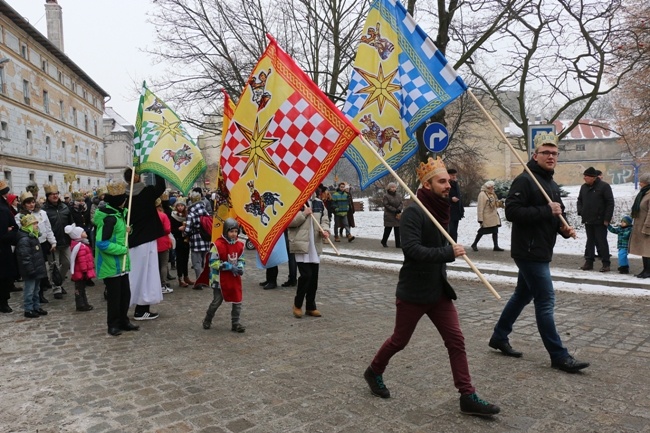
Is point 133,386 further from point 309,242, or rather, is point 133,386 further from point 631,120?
point 631,120

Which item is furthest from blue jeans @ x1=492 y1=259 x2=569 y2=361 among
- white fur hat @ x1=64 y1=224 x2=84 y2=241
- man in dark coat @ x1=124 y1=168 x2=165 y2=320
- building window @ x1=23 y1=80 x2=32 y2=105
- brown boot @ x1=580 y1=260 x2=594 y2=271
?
building window @ x1=23 y1=80 x2=32 y2=105

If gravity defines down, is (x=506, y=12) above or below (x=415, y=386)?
above

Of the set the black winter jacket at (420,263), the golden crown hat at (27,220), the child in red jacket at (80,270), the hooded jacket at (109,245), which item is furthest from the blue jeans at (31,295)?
the black winter jacket at (420,263)

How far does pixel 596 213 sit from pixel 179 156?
26.6 feet

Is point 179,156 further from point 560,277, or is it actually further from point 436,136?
point 560,277

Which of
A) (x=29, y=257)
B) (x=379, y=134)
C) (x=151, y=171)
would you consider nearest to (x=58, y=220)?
(x=29, y=257)

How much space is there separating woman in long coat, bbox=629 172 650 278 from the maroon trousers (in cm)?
682

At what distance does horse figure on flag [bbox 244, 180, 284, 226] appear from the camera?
18.1ft

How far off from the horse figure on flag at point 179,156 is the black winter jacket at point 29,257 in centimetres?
250

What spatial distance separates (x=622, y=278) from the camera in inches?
358

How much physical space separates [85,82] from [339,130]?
6701 cm

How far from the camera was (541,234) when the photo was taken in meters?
4.73

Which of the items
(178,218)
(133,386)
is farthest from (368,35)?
(133,386)

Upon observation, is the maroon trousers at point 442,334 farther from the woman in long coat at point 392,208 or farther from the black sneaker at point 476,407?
the woman in long coat at point 392,208
